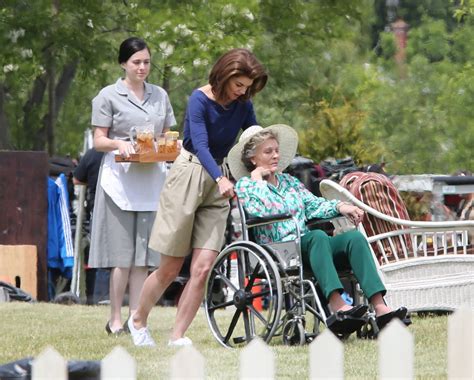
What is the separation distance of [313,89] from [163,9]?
3.83 meters

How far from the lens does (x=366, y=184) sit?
903 cm

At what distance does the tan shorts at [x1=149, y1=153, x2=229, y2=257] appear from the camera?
7.35 metres

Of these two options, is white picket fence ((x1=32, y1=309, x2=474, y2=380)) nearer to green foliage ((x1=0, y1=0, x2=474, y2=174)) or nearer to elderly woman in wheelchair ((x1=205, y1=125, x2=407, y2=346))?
elderly woman in wheelchair ((x1=205, y1=125, x2=407, y2=346))

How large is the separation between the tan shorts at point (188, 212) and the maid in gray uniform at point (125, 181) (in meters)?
0.82

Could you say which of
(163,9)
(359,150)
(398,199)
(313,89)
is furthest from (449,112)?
(398,199)

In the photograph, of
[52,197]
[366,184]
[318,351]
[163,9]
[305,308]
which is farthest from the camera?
[163,9]

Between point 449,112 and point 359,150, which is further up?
point 449,112

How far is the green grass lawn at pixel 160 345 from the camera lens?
6086mm

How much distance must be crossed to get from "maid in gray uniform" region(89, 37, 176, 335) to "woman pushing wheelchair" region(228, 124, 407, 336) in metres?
0.92

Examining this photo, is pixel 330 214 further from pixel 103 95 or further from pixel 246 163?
pixel 103 95

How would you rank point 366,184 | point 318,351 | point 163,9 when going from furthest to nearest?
point 163,9, point 366,184, point 318,351

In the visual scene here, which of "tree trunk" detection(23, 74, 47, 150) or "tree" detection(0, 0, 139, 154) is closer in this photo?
"tree" detection(0, 0, 139, 154)

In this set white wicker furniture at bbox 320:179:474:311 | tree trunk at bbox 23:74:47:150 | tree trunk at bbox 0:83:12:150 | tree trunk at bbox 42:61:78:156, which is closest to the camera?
white wicker furniture at bbox 320:179:474:311

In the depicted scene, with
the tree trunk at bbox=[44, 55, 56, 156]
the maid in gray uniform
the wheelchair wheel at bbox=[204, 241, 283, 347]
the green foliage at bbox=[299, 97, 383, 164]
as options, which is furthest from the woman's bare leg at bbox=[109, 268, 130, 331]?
the tree trunk at bbox=[44, 55, 56, 156]
